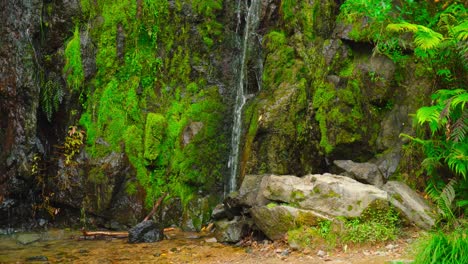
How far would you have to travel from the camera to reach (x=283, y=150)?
8625mm

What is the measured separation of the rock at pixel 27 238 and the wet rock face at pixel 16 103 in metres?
0.87

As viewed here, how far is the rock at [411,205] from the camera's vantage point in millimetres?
6473

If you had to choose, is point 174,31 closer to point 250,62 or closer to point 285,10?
point 250,62

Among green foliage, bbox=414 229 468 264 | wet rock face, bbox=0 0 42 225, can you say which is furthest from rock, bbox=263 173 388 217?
wet rock face, bbox=0 0 42 225

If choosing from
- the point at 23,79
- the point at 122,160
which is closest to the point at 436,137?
the point at 122,160

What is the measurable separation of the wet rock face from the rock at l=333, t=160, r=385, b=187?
6.63 m

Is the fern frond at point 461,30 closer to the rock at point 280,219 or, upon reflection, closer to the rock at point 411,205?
the rock at point 411,205

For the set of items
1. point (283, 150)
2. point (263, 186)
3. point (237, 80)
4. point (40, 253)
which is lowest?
point (40, 253)

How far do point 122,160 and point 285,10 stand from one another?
4939mm

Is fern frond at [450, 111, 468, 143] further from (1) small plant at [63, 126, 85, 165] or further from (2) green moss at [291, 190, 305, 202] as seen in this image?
(1) small plant at [63, 126, 85, 165]

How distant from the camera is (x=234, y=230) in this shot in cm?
747

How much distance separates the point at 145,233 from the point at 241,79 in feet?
14.2

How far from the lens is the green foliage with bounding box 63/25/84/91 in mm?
10070

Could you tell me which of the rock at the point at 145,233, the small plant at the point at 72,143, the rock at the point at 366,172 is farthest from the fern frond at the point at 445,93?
the small plant at the point at 72,143
